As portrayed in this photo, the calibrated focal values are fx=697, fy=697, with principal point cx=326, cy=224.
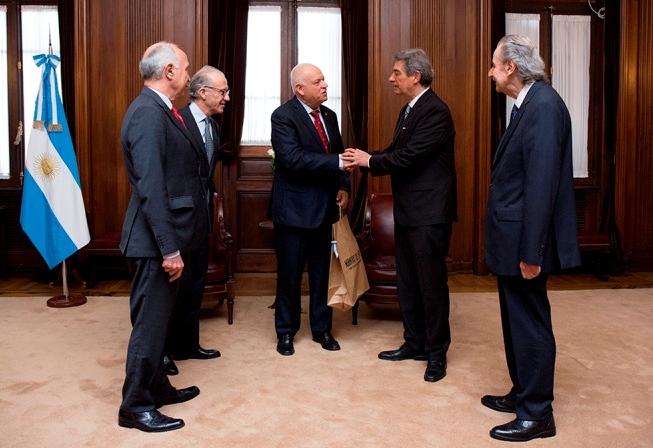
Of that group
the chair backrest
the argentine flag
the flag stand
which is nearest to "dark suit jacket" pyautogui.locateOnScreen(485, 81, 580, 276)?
the chair backrest

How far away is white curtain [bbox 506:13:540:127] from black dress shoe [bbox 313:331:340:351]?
3.72 metres

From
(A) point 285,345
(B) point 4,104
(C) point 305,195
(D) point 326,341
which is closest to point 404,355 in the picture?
(D) point 326,341

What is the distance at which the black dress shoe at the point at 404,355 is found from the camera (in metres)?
4.34

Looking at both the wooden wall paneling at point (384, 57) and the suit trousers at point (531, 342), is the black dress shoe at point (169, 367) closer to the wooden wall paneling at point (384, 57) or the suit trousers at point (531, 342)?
the suit trousers at point (531, 342)

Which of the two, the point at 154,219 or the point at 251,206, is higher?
the point at 154,219

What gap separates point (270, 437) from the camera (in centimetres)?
317

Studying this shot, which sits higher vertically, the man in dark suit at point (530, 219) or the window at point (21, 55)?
the window at point (21, 55)

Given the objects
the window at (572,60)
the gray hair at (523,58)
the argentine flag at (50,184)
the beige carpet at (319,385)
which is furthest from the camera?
the window at (572,60)

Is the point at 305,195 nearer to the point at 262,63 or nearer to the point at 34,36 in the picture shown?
the point at 262,63

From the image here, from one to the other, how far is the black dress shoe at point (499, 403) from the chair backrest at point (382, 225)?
82.8 inches

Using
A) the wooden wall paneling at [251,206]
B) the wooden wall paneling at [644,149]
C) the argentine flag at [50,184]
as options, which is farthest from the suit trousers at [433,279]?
the wooden wall paneling at [644,149]

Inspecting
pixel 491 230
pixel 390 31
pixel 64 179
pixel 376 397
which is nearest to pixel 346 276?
pixel 376 397

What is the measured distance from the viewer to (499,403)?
138 inches

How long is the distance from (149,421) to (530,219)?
77.2 inches
